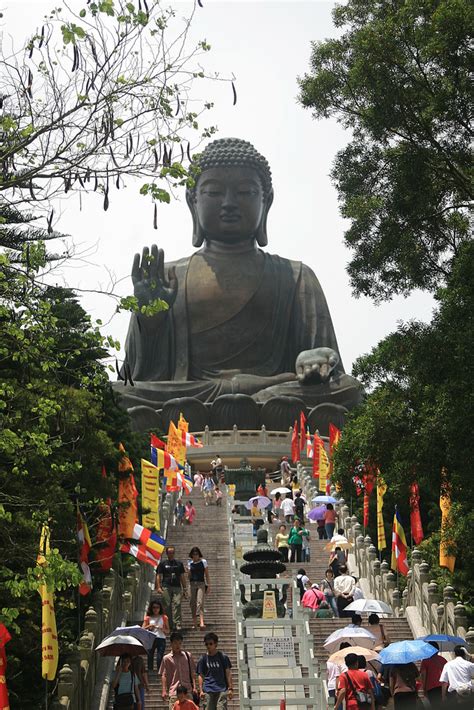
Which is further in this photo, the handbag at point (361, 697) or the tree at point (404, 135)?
the tree at point (404, 135)

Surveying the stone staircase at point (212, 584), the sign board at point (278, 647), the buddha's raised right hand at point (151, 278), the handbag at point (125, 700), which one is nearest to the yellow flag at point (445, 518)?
the sign board at point (278, 647)

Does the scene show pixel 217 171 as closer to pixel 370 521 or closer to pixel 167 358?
pixel 167 358

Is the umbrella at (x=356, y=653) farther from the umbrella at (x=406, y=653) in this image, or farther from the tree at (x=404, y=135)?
the tree at (x=404, y=135)

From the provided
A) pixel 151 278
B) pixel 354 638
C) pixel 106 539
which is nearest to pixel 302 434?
pixel 151 278

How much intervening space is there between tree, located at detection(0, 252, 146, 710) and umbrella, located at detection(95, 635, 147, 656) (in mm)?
602

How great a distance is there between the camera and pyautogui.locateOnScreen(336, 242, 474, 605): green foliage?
13.6 m

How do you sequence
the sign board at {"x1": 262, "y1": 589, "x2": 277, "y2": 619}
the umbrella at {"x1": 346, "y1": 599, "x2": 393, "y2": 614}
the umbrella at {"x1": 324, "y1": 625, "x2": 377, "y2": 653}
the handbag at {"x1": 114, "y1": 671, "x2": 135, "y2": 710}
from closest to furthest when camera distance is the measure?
1. the handbag at {"x1": 114, "y1": 671, "x2": 135, "y2": 710}
2. the umbrella at {"x1": 324, "y1": 625, "x2": 377, "y2": 653}
3. the umbrella at {"x1": 346, "y1": 599, "x2": 393, "y2": 614}
4. the sign board at {"x1": 262, "y1": 589, "x2": 277, "y2": 619}

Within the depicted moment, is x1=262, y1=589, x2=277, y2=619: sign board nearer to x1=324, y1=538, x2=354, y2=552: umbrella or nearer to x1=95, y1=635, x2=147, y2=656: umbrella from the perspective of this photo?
x1=95, y1=635, x2=147, y2=656: umbrella

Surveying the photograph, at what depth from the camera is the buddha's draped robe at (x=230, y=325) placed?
46719 millimetres

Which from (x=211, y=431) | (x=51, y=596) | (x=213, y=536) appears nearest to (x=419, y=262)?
(x=51, y=596)

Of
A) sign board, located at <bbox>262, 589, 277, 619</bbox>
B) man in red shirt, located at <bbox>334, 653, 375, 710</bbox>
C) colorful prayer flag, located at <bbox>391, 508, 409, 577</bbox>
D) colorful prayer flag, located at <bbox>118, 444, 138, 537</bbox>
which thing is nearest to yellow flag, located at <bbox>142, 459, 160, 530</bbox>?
colorful prayer flag, located at <bbox>118, 444, 138, 537</bbox>

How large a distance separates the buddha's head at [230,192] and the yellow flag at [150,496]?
82.5 feet

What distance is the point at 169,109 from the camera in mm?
11281

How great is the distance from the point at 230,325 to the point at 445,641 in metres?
34.1
